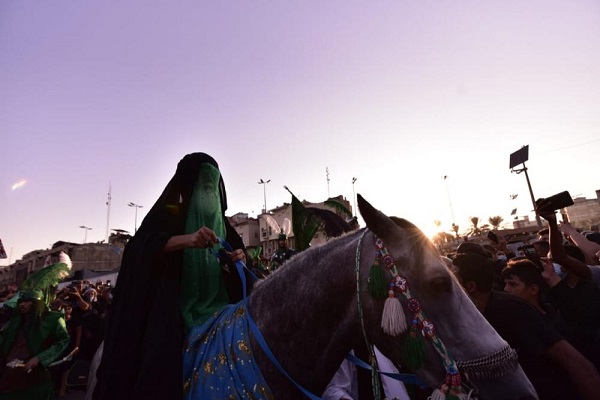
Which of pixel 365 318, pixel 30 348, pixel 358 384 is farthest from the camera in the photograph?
pixel 30 348

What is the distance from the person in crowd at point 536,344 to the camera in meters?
2.62

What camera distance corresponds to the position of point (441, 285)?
1.78 m

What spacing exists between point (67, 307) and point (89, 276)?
1680 cm

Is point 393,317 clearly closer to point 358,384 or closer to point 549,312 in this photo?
point 358,384

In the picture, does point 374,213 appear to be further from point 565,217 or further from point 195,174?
point 565,217

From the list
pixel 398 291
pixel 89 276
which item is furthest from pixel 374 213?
pixel 89 276

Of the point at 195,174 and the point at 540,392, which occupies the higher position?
the point at 195,174

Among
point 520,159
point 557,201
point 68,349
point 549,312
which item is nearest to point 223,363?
point 557,201

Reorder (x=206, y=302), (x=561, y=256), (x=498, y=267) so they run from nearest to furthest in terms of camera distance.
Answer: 1. (x=206, y=302)
2. (x=561, y=256)
3. (x=498, y=267)

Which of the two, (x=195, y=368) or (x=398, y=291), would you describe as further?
(x=195, y=368)

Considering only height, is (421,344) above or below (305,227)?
below

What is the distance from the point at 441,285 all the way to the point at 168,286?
1933mm

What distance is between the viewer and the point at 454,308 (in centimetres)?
175

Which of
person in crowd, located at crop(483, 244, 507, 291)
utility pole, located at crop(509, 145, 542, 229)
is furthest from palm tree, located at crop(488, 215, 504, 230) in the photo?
person in crowd, located at crop(483, 244, 507, 291)
